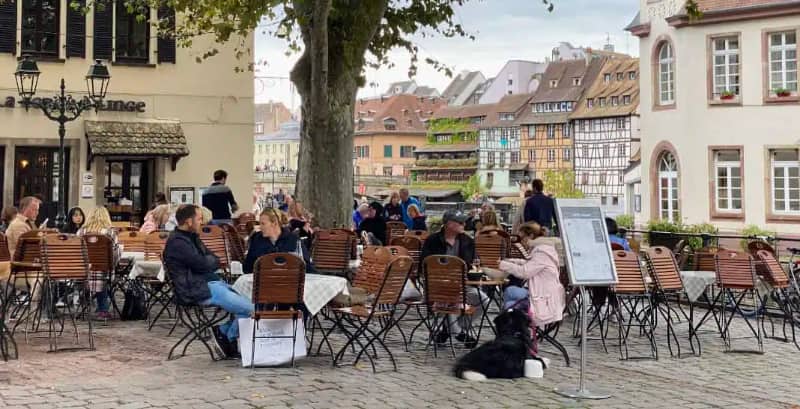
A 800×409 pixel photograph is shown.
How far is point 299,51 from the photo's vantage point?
1755cm

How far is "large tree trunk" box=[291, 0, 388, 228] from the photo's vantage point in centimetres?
1515

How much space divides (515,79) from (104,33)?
94.3 metres

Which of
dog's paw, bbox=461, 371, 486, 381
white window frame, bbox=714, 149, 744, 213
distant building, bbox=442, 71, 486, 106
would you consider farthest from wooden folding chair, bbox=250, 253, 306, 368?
distant building, bbox=442, 71, 486, 106

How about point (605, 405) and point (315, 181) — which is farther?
point (315, 181)

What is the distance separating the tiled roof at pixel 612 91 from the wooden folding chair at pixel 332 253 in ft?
234

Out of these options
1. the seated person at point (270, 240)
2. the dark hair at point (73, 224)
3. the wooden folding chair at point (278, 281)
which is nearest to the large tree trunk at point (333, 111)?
the dark hair at point (73, 224)

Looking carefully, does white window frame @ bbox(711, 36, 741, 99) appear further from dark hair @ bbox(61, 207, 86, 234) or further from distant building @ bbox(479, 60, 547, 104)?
distant building @ bbox(479, 60, 547, 104)

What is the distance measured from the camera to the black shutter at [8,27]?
21.1m

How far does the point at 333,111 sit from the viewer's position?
15305 millimetres

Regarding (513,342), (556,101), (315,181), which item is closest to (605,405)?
(513,342)

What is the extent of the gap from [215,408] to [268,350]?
169cm

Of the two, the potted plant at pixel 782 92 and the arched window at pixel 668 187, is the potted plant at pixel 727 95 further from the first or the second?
the arched window at pixel 668 187

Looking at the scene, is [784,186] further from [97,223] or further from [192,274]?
[192,274]

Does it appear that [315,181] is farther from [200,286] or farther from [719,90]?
[719,90]
